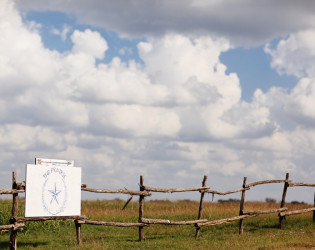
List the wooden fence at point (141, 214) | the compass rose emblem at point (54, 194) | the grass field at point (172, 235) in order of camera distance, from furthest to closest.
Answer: the grass field at point (172, 235), the compass rose emblem at point (54, 194), the wooden fence at point (141, 214)

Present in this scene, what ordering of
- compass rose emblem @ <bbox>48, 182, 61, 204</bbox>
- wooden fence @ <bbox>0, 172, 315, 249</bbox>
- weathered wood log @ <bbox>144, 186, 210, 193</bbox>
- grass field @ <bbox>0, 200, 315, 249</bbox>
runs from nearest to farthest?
wooden fence @ <bbox>0, 172, 315, 249</bbox> < compass rose emblem @ <bbox>48, 182, 61, 204</bbox> < grass field @ <bbox>0, 200, 315, 249</bbox> < weathered wood log @ <bbox>144, 186, 210, 193</bbox>

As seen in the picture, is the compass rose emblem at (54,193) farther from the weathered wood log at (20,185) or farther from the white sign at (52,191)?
the weathered wood log at (20,185)

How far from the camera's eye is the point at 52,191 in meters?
15.1

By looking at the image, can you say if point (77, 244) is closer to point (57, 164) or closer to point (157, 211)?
point (57, 164)

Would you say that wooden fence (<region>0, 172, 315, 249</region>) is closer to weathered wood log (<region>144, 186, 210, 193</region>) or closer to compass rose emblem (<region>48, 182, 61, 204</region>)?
weathered wood log (<region>144, 186, 210, 193</region>)

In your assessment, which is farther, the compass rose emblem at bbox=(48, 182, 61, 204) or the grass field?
the grass field

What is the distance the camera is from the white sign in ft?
47.6

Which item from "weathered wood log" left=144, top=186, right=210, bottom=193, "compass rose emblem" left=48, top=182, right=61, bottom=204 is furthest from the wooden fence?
"compass rose emblem" left=48, top=182, right=61, bottom=204

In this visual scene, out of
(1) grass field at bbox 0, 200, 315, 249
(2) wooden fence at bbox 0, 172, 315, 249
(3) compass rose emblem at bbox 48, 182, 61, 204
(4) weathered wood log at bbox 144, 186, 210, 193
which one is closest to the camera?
(2) wooden fence at bbox 0, 172, 315, 249

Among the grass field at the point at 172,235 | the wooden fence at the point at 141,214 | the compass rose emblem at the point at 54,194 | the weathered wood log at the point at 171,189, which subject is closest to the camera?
the wooden fence at the point at 141,214

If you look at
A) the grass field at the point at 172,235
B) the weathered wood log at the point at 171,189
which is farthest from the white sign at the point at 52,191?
the weathered wood log at the point at 171,189

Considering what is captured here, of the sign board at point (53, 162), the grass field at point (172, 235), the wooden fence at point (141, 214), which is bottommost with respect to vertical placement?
the grass field at point (172, 235)

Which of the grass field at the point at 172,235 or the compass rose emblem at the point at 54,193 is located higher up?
the compass rose emblem at the point at 54,193

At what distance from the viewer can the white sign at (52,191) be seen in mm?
14508
